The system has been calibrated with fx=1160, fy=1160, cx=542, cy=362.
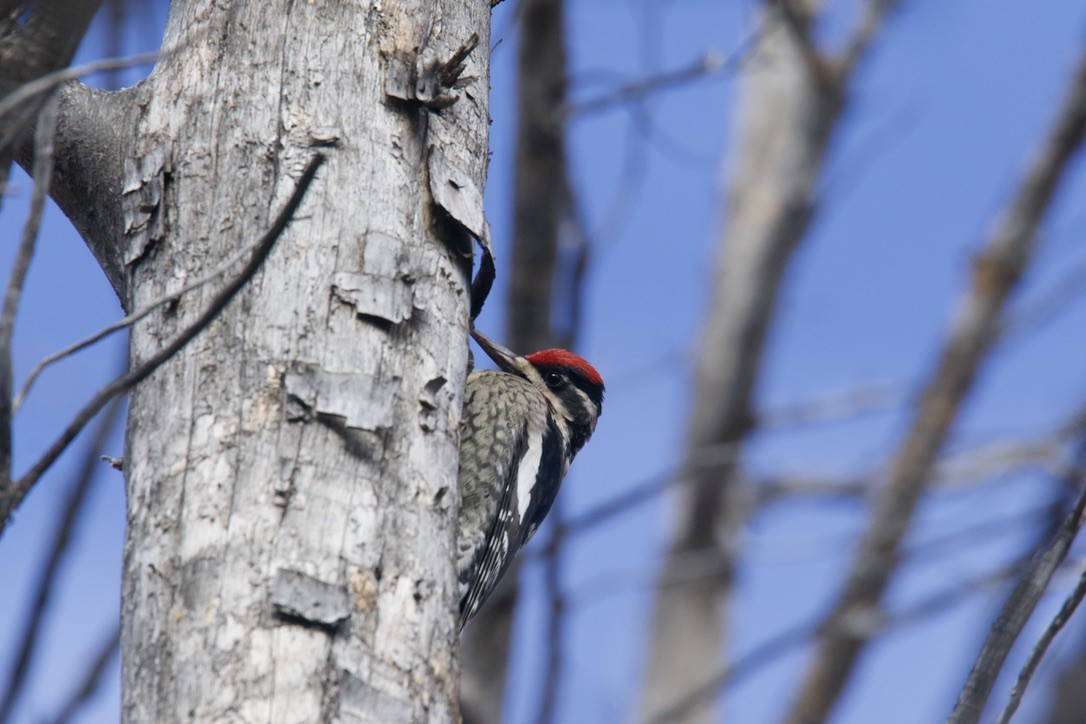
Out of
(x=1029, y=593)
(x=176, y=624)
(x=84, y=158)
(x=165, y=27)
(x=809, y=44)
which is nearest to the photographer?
(x=1029, y=593)

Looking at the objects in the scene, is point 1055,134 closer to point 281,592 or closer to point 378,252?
point 378,252

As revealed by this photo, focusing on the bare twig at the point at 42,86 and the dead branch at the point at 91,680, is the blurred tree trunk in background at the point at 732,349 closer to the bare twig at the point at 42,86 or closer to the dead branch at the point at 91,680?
the dead branch at the point at 91,680

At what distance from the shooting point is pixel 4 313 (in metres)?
1.15

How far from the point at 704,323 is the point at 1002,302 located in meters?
1.96

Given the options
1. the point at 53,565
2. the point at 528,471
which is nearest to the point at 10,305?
the point at 53,565

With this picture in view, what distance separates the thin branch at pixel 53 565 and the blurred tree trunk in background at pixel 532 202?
5.88 feet

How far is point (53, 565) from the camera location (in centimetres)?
195

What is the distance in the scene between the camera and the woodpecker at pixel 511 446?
10.7 feet

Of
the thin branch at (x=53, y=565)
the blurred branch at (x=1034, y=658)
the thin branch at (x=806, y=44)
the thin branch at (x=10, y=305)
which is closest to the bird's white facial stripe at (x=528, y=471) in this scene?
the thin branch at (x=53, y=565)

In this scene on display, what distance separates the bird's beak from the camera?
12.4 ft

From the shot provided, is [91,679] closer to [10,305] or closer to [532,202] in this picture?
[10,305]

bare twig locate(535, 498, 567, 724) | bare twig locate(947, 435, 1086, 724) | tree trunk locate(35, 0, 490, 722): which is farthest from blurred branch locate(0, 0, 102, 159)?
bare twig locate(535, 498, 567, 724)

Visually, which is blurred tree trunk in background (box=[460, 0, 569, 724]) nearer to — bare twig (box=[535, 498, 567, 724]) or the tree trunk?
bare twig (box=[535, 498, 567, 724])

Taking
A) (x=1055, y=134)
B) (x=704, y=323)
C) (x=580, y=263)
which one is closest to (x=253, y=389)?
(x=580, y=263)
